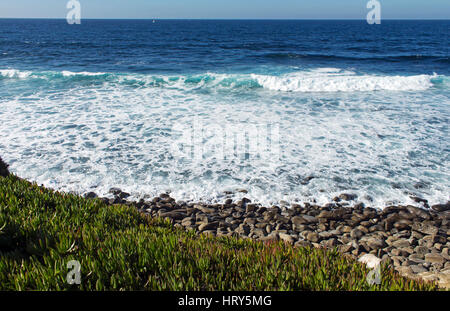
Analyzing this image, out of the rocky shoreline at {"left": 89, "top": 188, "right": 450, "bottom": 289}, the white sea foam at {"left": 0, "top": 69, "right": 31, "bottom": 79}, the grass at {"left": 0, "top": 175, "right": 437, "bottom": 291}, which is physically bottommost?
the rocky shoreline at {"left": 89, "top": 188, "right": 450, "bottom": 289}

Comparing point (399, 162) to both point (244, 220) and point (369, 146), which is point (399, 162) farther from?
point (244, 220)

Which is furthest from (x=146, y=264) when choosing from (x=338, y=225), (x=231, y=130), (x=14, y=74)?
(x=14, y=74)

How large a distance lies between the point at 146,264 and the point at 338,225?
14.1ft

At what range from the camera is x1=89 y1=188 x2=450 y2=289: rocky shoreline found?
210 inches

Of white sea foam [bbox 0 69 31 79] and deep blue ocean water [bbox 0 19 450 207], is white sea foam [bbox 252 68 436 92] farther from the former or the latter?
white sea foam [bbox 0 69 31 79]

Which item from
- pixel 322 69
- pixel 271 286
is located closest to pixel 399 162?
pixel 271 286

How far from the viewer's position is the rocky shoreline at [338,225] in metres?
5.33

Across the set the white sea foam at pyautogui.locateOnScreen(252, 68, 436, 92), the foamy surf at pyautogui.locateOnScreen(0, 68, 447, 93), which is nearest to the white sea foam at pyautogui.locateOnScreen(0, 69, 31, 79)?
the foamy surf at pyautogui.locateOnScreen(0, 68, 447, 93)

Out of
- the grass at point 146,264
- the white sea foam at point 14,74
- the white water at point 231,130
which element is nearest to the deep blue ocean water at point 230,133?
the white water at point 231,130

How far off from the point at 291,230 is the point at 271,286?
126 inches

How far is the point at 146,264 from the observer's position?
3.17 metres

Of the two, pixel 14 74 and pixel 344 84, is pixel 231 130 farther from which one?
pixel 14 74

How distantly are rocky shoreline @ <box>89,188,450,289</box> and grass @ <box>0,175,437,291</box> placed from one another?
179cm

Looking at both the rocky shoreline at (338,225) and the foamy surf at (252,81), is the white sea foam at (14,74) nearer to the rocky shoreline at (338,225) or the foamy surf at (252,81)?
the foamy surf at (252,81)
